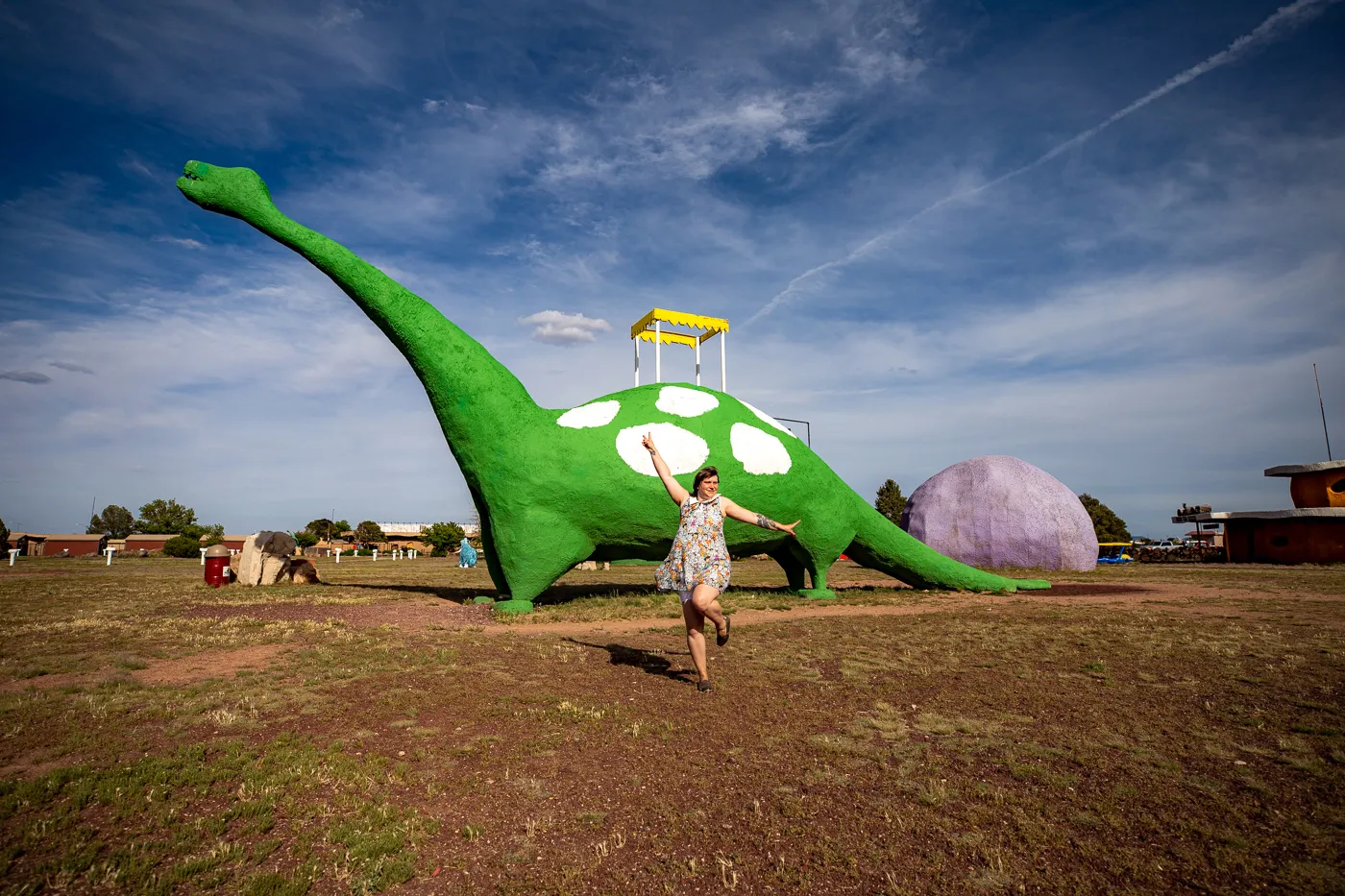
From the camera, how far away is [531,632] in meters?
6.89

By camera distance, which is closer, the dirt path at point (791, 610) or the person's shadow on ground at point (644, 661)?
the person's shadow on ground at point (644, 661)

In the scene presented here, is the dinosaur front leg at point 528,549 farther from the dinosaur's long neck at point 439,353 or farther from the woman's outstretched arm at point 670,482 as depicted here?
the woman's outstretched arm at point 670,482

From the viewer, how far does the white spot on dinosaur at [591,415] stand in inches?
353

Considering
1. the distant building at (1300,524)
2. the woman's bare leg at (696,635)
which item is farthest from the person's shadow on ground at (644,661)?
the distant building at (1300,524)

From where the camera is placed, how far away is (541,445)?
338 inches

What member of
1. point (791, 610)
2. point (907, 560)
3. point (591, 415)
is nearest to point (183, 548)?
point (591, 415)

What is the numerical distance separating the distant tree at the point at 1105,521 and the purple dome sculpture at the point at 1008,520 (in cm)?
2406

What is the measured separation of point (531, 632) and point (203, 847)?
176 inches

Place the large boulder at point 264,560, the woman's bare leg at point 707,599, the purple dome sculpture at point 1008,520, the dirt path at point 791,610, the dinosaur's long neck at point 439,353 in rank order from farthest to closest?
the purple dome sculpture at point 1008,520, the large boulder at point 264,560, the dinosaur's long neck at point 439,353, the dirt path at point 791,610, the woman's bare leg at point 707,599

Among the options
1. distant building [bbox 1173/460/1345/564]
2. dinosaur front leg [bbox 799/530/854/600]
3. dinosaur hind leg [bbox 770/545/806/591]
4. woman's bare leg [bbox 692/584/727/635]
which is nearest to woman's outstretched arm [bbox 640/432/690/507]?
woman's bare leg [bbox 692/584/727/635]

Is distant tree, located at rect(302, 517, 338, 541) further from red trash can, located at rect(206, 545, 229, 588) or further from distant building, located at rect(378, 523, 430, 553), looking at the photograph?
red trash can, located at rect(206, 545, 229, 588)

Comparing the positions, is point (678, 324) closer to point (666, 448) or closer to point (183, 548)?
point (666, 448)

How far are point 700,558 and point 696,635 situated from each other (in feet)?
1.76

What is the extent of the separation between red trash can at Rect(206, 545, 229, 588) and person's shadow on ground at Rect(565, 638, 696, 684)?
31.3ft
